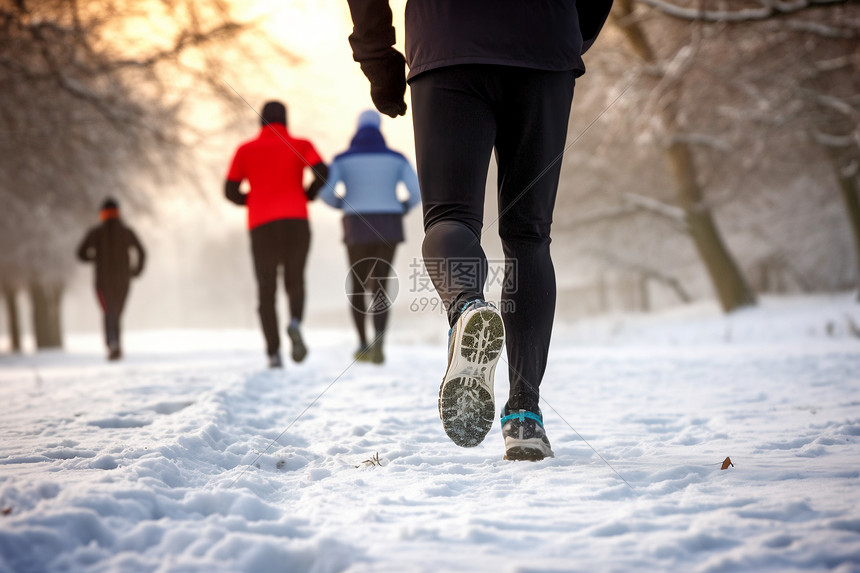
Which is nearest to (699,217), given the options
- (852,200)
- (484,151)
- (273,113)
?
(852,200)

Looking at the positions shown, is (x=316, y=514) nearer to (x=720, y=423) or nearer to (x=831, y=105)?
(x=720, y=423)

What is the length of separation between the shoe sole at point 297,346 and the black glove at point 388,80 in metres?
3.15

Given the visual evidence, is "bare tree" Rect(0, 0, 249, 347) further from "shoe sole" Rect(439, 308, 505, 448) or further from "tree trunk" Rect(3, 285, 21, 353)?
"tree trunk" Rect(3, 285, 21, 353)

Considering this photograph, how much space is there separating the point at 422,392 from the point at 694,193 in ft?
29.2

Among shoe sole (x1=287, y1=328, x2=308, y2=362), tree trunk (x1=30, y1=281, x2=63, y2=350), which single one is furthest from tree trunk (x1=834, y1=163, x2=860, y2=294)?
tree trunk (x1=30, y1=281, x2=63, y2=350)

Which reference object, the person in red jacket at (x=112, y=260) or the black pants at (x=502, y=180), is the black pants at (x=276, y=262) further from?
the person in red jacket at (x=112, y=260)

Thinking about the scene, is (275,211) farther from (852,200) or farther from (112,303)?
(852,200)

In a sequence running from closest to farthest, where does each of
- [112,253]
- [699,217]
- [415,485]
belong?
1. [415,485]
2. [112,253]
3. [699,217]

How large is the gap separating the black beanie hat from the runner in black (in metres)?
3.39

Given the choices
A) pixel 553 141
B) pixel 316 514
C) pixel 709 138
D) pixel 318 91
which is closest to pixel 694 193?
pixel 709 138

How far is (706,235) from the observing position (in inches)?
437

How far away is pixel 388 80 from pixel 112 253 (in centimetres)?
738

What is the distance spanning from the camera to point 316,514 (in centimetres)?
151

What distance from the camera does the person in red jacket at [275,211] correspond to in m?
4.98
